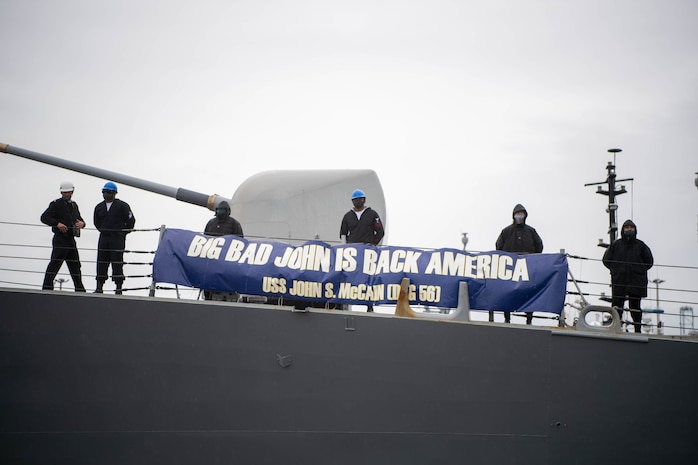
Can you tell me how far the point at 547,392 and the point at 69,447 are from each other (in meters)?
5.77

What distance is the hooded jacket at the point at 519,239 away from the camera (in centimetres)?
1062

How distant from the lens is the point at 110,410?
9531mm

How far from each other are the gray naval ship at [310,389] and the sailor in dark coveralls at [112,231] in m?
1.08

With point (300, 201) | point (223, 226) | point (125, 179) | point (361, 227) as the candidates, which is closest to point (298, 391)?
point (361, 227)

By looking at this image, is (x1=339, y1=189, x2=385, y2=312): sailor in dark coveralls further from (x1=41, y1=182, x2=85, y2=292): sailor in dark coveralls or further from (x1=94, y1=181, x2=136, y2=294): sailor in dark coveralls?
(x1=41, y1=182, x2=85, y2=292): sailor in dark coveralls

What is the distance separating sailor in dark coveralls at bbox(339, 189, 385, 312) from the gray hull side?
1.62 metres

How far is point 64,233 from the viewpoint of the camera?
1081 centimetres

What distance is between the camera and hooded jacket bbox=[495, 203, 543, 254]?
1062 centimetres

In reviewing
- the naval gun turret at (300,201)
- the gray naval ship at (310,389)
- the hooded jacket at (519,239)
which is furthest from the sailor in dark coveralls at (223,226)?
the hooded jacket at (519,239)

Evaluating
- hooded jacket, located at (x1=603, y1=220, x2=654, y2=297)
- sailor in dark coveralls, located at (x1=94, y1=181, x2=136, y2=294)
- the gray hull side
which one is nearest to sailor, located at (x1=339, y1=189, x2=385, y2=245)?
the gray hull side

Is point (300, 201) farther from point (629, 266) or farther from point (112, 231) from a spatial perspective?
point (629, 266)

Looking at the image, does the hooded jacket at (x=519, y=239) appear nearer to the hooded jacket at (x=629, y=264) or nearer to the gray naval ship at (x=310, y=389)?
the hooded jacket at (x=629, y=264)

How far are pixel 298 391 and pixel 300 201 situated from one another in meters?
4.48

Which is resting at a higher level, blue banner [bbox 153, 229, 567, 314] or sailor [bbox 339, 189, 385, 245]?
sailor [bbox 339, 189, 385, 245]
